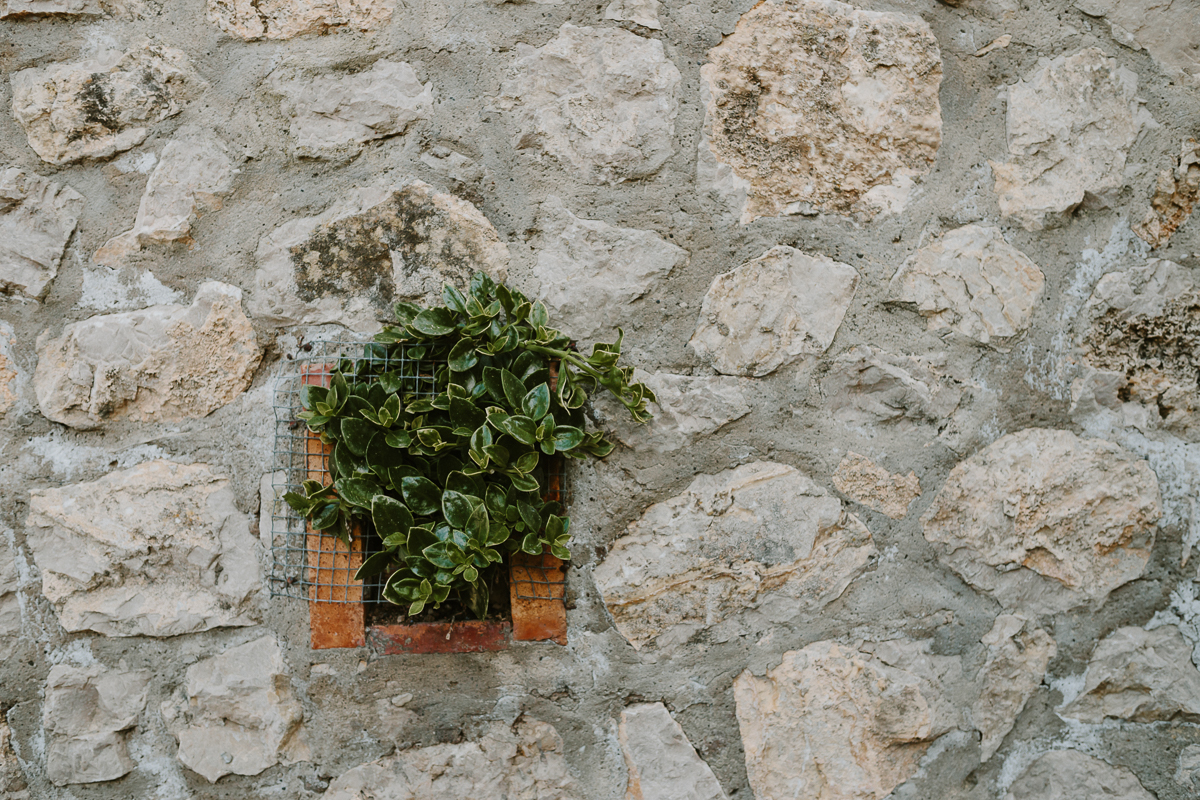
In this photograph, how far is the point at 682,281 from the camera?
3.71 ft

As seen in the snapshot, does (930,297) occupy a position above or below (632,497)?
above

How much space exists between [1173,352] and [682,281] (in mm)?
727

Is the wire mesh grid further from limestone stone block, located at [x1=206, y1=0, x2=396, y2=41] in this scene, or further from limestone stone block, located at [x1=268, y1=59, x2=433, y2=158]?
limestone stone block, located at [x1=206, y1=0, x2=396, y2=41]

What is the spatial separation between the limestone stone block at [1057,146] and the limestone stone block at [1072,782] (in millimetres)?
782

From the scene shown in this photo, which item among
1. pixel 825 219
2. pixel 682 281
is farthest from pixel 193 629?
pixel 825 219

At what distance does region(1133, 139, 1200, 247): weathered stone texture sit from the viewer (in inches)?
46.0

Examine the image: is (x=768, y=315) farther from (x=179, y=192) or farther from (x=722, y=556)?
(x=179, y=192)

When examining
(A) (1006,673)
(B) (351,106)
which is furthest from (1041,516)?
(B) (351,106)

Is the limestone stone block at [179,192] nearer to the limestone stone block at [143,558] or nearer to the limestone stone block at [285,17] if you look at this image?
the limestone stone block at [285,17]

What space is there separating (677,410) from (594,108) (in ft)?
1.45

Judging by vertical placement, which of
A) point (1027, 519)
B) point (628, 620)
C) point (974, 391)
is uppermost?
point (974, 391)

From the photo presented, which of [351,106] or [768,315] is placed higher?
[351,106]

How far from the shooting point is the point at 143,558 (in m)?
1.09

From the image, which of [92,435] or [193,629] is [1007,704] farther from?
[92,435]
